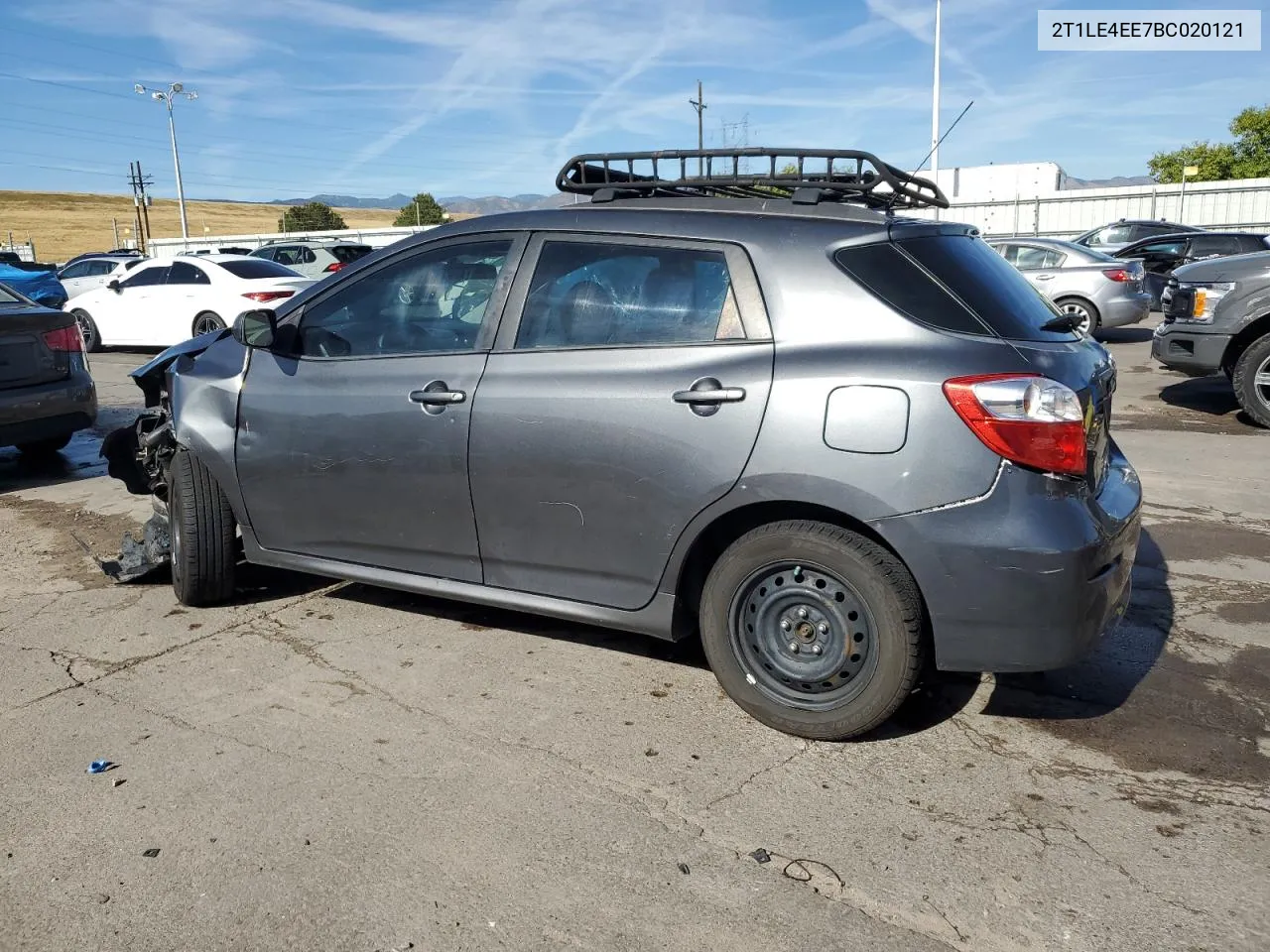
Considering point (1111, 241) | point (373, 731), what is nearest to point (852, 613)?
point (373, 731)

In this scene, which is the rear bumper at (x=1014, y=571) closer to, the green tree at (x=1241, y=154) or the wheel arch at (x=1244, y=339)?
the wheel arch at (x=1244, y=339)

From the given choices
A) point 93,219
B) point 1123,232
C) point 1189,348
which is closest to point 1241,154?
point 1123,232

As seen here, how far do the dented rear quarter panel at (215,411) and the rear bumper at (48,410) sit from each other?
3.47 m

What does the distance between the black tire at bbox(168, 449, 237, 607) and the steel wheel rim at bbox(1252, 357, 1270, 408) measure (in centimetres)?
826

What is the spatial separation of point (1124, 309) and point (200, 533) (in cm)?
1389

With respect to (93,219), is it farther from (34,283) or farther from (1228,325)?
(1228,325)

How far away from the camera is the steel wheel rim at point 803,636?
335 centimetres

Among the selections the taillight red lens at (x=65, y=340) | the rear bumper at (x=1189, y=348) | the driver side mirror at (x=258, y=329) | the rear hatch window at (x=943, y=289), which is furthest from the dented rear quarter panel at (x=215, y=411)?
the rear bumper at (x=1189, y=348)

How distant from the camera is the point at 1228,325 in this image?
353 inches

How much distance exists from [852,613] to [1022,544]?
0.58m

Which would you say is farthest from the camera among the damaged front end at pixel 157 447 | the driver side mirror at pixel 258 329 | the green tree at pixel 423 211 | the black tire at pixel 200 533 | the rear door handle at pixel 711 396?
the green tree at pixel 423 211

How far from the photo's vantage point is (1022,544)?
306 cm

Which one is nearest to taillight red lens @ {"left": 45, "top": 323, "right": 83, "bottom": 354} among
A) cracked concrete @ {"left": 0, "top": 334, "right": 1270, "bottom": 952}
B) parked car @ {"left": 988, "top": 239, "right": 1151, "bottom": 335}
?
cracked concrete @ {"left": 0, "top": 334, "right": 1270, "bottom": 952}

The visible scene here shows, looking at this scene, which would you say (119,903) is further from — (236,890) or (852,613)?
(852,613)
